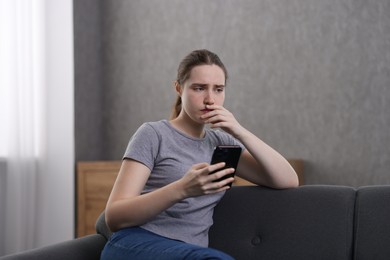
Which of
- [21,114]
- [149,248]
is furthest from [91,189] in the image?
[149,248]

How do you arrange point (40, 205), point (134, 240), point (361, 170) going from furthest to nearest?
point (40, 205), point (361, 170), point (134, 240)

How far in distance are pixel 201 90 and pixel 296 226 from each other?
0.55 metres

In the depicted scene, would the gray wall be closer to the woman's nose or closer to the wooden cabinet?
the wooden cabinet

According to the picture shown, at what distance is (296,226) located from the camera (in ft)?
6.95

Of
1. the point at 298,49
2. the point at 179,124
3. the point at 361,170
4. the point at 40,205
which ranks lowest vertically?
the point at 40,205

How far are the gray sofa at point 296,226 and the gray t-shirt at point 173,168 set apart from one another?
10 centimetres

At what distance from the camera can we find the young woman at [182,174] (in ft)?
6.16

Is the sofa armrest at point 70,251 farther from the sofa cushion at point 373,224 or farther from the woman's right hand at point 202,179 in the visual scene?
the sofa cushion at point 373,224

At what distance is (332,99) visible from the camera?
391 centimetres

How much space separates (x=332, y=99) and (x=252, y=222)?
190cm

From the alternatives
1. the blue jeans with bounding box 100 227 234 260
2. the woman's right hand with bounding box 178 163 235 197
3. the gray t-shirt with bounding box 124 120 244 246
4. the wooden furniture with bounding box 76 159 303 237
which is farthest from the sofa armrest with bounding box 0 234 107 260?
the wooden furniture with bounding box 76 159 303 237

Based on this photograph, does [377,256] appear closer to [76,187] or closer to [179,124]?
[179,124]

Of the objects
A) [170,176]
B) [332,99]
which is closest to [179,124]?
[170,176]

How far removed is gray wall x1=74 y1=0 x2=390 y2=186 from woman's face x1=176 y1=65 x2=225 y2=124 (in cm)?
192
